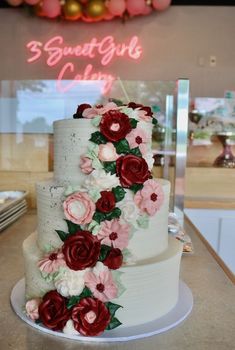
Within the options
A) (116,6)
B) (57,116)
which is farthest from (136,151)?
(116,6)

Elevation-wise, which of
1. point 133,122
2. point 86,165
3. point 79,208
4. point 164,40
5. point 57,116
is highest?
point 164,40

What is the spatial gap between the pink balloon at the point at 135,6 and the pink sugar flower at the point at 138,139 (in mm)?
2508

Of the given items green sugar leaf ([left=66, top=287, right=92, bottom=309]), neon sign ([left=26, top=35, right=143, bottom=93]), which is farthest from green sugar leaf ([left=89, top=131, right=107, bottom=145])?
neon sign ([left=26, top=35, right=143, bottom=93])

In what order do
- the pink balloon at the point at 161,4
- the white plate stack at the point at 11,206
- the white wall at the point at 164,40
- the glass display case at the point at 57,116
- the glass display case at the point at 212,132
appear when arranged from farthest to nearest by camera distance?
the white wall at the point at 164,40 < the pink balloon at the point at 161,4 < the glass display case at the point at 212,132 < the glass display case at the point at 57,116 < the white plate stack at the point at 11,206

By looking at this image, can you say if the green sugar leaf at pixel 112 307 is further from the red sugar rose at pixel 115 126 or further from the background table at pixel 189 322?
the red sugar rose at pixel 115 126

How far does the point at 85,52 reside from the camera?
3.41 metres

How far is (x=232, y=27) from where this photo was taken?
3359mm

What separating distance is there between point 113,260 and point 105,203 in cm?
14

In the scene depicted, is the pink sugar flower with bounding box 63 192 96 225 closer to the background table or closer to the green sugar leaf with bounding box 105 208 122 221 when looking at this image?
the green sugar leaf with bounding box 105 208 122 221

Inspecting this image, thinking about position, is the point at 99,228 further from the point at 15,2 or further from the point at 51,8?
the point at 15,2

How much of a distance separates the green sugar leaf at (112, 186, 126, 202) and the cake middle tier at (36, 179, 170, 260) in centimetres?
4

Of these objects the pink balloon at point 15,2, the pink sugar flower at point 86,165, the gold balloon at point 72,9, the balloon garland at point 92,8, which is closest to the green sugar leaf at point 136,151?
the pink sugar flower at point 86,165

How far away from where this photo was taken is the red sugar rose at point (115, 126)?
2.93 feet

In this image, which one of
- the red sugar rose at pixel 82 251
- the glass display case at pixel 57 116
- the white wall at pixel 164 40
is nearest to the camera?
the red sugar rose at pixel 82 251
